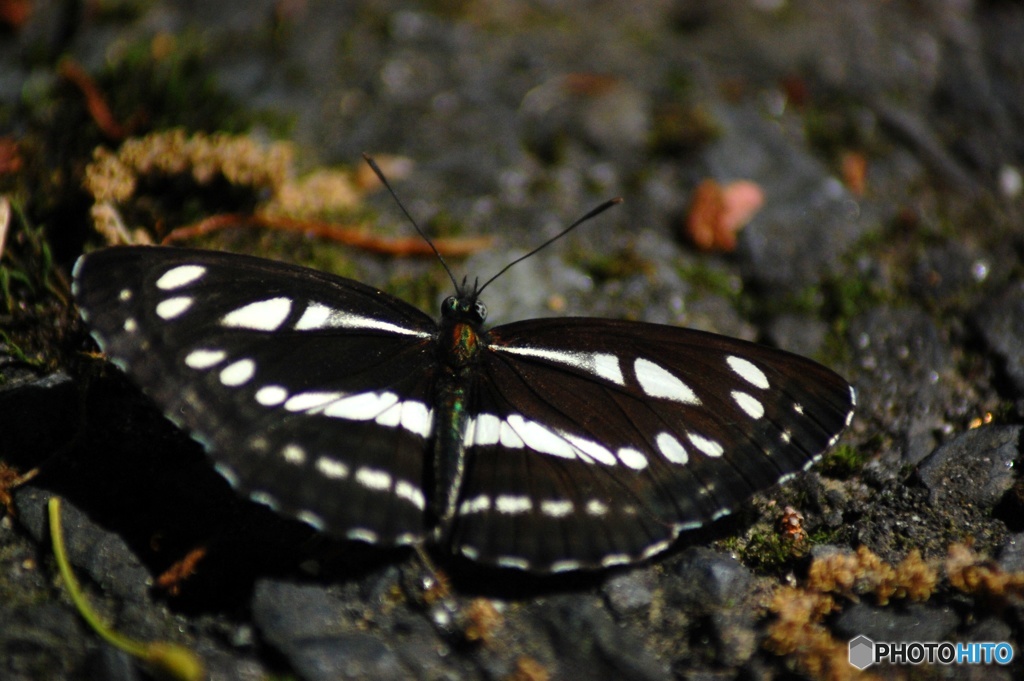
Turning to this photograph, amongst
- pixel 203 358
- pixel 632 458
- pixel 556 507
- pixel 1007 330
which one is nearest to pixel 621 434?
pixel 632 458

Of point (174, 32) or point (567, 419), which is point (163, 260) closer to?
point (567, 419)

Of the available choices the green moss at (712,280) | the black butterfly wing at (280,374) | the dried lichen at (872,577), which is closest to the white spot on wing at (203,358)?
the black butterfly wing at (280,374)

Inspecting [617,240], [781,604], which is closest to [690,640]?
[781,604]

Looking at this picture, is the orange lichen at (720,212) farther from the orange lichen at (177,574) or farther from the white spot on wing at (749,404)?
the orange lichen at (177,574)

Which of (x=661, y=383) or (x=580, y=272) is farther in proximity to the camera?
(x=580, y=272)

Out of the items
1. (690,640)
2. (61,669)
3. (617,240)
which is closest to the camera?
(61,669)

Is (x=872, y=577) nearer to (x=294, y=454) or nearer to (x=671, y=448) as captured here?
(x=671, y=448)
